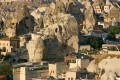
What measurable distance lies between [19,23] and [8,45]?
9.78m

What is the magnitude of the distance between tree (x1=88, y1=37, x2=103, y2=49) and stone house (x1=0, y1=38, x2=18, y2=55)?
32.2 ft

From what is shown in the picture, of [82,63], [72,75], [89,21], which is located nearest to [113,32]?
[89,21]

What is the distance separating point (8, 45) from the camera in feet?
228

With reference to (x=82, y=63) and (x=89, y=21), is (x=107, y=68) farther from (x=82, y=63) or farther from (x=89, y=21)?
(x=89, y=21)

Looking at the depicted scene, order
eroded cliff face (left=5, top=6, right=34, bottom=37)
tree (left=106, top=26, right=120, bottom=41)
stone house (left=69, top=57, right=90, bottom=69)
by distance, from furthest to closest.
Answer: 1. eroded cliff face (left=5, top=6, right=34, bottom=37)
2. tree (left=106, top=26, right=120, bottom=41)
3. stone house (left=69, top=57, right=90, bottom=69)

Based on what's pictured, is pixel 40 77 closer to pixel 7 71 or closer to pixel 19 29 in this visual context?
pixel 7 71

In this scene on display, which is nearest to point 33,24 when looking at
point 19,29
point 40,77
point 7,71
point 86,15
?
point 19,29

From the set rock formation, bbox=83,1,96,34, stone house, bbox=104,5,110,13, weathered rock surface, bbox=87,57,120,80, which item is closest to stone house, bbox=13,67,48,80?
weathered rock surface, bbox=87,57,120,80

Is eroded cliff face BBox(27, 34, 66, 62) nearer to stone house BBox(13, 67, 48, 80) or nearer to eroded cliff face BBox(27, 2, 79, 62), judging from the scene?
eroded cliff face BBox(27, 2, 79, 62)

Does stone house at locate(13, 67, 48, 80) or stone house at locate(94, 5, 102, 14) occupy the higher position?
stone house at locate(94, 5, 102, 14)

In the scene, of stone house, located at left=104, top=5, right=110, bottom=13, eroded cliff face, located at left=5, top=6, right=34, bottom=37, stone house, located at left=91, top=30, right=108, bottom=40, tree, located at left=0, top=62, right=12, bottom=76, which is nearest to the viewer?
tree, located at left=0, top=62, right=12, bottom=76

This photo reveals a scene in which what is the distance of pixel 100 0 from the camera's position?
98438 millimetres

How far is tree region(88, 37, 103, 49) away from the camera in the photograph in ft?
214

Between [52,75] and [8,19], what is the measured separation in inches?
1093
